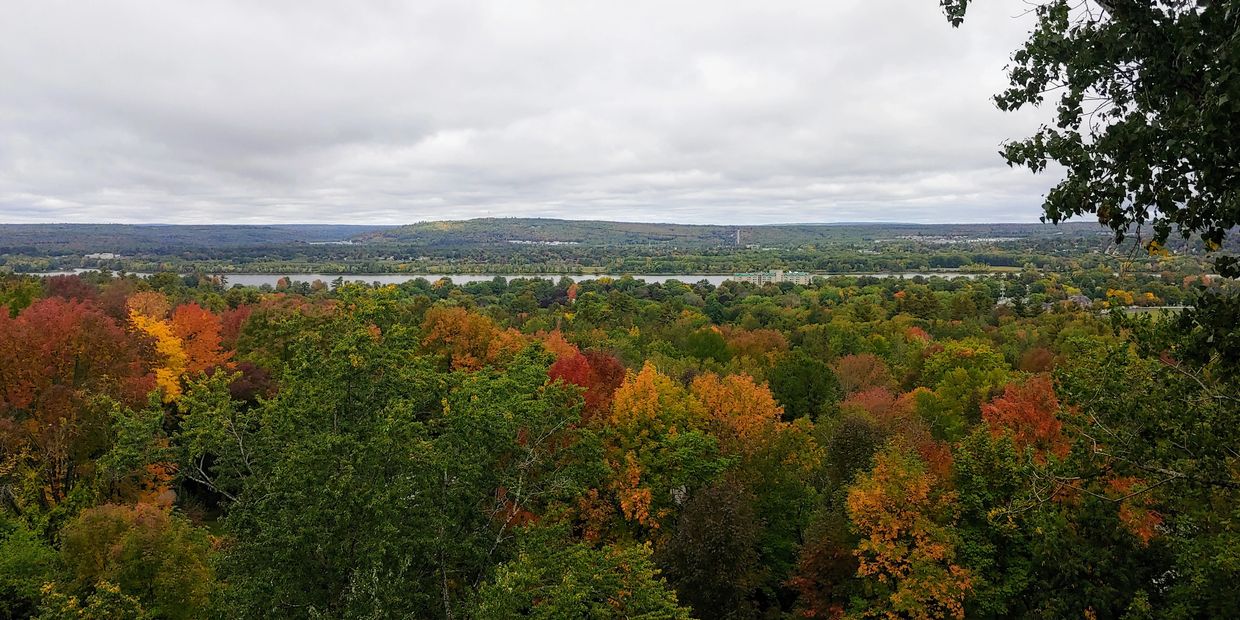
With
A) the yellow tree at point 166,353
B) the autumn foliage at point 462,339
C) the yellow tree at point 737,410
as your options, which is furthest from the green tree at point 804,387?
the yellow tree at point 166,353

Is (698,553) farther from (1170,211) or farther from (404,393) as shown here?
(1170,211)

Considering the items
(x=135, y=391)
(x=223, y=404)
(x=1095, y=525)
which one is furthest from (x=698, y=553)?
(x=135, y=391)

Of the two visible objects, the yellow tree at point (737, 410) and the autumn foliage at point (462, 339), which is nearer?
the yellow tree at point (737, 410)

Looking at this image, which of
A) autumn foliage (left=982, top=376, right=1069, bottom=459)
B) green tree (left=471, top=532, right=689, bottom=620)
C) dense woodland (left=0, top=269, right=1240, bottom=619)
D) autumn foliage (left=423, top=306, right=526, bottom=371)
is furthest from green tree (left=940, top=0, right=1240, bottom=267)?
autumn foliage (left=423, top=306, right=526, bottom=371)

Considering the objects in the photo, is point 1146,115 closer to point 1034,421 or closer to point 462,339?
point 1034,421

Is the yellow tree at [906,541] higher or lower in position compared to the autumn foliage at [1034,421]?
lower

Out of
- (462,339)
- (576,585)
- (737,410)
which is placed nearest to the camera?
(576,585)

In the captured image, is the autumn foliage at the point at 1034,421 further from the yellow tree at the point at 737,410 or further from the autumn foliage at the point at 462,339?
the autumn foliage at the point at 462,339

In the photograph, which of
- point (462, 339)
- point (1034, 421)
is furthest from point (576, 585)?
point (462, 339)
